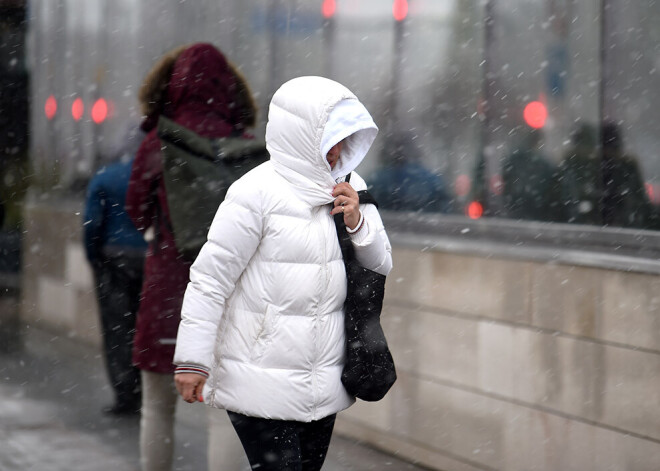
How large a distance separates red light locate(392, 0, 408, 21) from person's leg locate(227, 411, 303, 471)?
12.5 feet

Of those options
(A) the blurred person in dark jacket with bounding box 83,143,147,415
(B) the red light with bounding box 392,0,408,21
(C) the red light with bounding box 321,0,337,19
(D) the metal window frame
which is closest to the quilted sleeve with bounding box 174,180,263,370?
(D) the metal window frame

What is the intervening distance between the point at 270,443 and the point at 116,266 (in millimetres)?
3671

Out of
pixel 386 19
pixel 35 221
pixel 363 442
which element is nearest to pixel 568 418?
pixel 363 442

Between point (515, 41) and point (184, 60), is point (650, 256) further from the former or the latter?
point (184, 60)

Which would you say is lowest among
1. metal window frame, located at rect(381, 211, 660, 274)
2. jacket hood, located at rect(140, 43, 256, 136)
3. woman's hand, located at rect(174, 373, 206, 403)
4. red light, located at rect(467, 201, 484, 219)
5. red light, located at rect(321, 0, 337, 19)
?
woman's hand, located at rect(174, 373, 206, 403)

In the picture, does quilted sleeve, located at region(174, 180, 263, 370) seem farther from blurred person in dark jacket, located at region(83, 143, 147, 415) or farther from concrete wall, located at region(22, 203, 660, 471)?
blurred person in dark jacket, located at region(83, 143, 147, 415)

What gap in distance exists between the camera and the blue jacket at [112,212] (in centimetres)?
679

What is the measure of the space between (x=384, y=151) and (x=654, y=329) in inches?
101

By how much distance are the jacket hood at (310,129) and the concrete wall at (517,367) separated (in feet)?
6.34

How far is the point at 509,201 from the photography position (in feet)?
19.7

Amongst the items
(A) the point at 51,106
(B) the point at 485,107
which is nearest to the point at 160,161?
(B) the point at 485,107

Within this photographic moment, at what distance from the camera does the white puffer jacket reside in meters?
3.60

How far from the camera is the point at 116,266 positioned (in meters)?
7.07

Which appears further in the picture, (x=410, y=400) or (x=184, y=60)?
(x=410, y=400)
